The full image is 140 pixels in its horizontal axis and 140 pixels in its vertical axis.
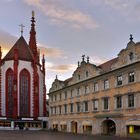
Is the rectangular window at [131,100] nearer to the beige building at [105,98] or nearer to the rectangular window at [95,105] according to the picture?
the beige building at [105,98]

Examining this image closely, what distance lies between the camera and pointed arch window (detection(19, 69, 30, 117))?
289ft

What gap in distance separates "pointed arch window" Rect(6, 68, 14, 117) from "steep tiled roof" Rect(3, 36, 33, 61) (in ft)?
15.6

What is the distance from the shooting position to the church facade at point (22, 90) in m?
84.1

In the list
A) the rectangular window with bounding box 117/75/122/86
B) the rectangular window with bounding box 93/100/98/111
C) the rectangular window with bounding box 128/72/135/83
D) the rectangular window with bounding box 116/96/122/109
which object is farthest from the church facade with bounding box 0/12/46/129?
the rectangular window with bounding box 128/72/135/83

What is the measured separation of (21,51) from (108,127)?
5248 cm

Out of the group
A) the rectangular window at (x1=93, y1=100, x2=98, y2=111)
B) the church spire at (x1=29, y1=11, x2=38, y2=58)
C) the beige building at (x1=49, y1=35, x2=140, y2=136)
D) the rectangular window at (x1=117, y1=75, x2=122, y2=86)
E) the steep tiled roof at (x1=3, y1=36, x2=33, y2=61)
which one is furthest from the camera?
the church spire at (x1=29, y1=11, x2=38, y2=58)

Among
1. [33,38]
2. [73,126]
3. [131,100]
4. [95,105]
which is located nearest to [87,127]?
[95,105]

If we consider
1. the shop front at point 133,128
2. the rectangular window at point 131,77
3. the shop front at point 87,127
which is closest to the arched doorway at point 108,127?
the shop front at point 87,127

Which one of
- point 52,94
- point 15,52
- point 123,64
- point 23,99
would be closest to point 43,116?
point 23,99

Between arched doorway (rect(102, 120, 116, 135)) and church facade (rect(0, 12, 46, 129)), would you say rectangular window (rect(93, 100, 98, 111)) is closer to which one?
arched doorway (rect(102, 120, 116, 135))

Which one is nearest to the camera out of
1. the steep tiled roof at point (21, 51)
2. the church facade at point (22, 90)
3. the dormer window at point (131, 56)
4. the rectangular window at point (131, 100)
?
the rectangular window at point (131, 100)

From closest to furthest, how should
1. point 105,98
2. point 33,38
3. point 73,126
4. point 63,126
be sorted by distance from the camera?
point 105,98, point 73,126, point 63,126, point 33,38

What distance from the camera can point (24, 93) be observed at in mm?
89062

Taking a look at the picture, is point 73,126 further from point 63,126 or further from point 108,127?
point 108,127
